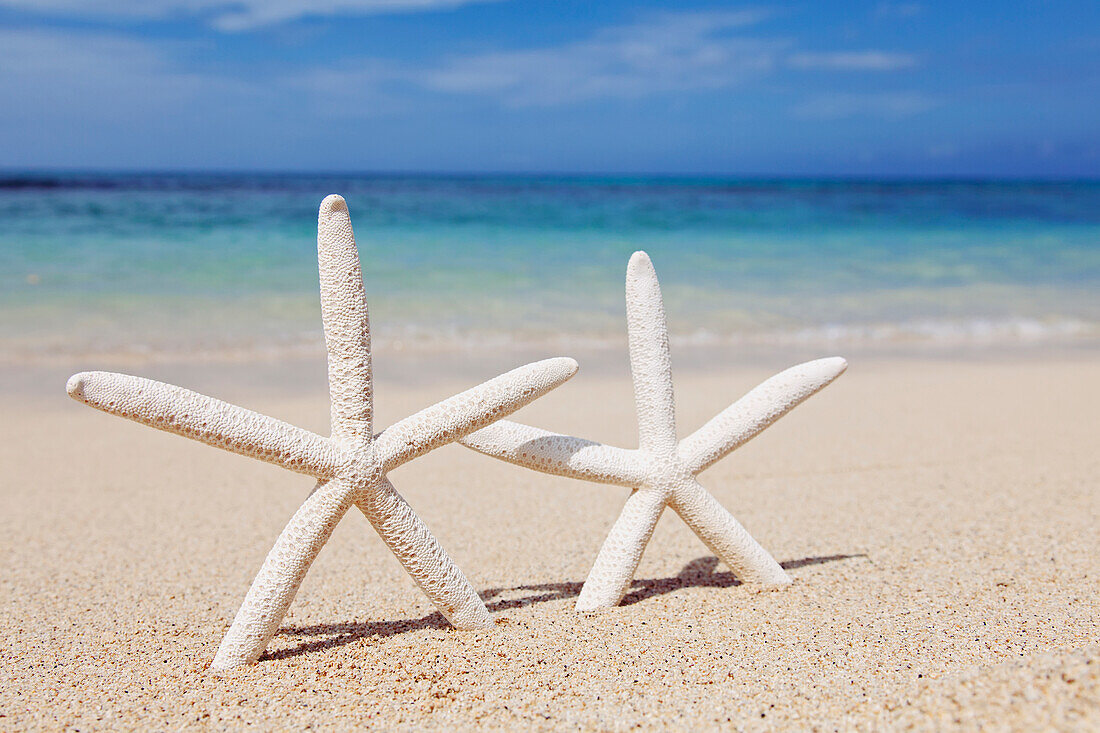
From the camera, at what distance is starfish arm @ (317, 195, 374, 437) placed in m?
2.80

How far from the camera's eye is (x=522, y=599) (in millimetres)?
3646

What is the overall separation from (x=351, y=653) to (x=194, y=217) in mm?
23151

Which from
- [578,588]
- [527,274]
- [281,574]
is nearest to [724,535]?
[578,588]

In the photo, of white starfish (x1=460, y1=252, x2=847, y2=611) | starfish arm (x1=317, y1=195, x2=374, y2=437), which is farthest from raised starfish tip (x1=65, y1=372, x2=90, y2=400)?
white starfish (x1=460, y1=252, x2=847, y2=611)

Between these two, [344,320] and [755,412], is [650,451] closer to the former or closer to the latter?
[755,412]

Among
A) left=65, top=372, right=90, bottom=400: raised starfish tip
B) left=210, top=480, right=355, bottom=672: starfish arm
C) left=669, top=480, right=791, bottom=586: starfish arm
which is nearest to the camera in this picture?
left=65, top=372, right=90, bottom=400: raised starfish tip

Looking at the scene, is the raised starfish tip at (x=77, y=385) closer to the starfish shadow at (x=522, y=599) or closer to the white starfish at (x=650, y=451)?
the starfish shadow at (x=522, y=599)

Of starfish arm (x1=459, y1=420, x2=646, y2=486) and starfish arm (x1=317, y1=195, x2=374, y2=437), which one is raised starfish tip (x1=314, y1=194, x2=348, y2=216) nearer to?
starfish arm (x1=317, y1=195, x2=374, y2=437)

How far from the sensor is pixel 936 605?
343cm

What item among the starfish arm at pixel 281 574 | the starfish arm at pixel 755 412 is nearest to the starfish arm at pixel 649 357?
the starfish arm at pixel 755 412

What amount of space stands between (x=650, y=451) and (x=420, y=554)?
0.95 meters

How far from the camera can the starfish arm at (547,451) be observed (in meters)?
3.17

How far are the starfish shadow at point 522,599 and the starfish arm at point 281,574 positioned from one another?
155 millimetres

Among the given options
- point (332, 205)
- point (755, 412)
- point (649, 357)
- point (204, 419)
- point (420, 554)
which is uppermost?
point (332, 205)
